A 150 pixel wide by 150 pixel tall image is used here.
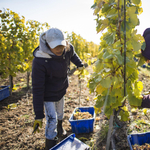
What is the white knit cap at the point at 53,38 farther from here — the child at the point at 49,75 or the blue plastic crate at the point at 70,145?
the blue plastic crate at the point at 70,145

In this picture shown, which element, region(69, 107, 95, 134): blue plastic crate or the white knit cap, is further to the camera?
region(69, 107, 95, 134): blue plastic crate

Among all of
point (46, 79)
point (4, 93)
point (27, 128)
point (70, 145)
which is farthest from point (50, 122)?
point (4, 93)

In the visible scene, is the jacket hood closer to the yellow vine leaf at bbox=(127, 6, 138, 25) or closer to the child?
the yellow vine leaf at bbox=(127, 6, 138, 25)

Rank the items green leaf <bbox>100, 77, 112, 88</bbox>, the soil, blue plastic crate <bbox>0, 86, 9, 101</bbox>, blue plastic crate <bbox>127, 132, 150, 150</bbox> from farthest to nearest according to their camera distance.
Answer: blue plastic crate <bbox>0, 86, 9, 101</bbox> → the soil → blue plastic crate <bbox>127, 132, 150, 150</bbox> → green leaf <bbox>100, 77, 112, 88</bbox>

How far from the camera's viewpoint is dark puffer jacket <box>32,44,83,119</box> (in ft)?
5.45

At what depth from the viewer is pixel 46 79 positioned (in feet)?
6.02

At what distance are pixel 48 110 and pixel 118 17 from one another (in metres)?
1.46

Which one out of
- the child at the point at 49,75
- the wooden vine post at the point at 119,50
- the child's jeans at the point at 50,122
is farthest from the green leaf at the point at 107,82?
the child's jeans at the point at 50,122

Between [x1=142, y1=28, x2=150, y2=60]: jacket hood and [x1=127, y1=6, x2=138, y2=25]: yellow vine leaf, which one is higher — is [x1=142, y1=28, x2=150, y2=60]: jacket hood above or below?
below

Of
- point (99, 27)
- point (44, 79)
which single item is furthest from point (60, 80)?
point (99, 27)

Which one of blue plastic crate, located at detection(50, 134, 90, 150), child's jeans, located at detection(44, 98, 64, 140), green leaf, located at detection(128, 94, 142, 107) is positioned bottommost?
blue plastic crate, located at detection(50, 134, 90, 150)

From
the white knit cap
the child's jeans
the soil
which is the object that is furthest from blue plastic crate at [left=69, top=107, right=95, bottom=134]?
the white knit cap

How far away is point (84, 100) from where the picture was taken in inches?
147

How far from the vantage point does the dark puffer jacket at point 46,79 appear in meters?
1.66
